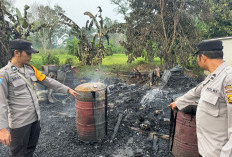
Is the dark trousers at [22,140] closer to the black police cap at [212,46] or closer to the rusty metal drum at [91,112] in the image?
the rusty metal drum at [91,112]

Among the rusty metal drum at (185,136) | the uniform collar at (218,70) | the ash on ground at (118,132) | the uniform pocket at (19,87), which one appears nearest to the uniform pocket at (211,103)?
the uniform collar at (218,70)

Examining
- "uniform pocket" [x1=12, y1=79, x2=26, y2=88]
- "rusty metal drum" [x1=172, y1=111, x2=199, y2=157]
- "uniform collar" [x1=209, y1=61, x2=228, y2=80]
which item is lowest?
"rusty metal drum" [x1=172, y1=111, x2=199, y2=157]

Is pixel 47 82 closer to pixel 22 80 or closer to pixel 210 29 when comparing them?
pixel 22 80

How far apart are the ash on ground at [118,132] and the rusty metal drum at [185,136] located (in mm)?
458

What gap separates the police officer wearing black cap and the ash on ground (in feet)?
6.04

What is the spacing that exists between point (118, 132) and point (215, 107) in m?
3.02

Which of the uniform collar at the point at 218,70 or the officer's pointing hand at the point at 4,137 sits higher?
the uniform collar at the point at 218,70

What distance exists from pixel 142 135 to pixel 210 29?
47.2ft

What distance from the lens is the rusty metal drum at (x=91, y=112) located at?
357 cm

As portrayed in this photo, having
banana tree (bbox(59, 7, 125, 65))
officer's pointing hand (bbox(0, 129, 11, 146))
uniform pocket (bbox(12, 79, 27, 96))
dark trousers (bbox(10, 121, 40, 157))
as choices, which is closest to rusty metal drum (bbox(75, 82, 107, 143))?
dark trousers (bbox(10, 121, 40, 157))

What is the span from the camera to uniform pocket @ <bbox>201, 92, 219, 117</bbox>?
5.36ft

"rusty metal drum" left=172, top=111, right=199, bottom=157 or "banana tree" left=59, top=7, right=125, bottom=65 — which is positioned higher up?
"banana tree" left=59, top=7, right=125, bottom=65

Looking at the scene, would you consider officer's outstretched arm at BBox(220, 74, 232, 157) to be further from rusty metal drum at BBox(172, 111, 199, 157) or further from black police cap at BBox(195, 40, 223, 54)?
rusty metal drum at BBox(172, 111, 199, 157)

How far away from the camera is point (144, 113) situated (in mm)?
5285
